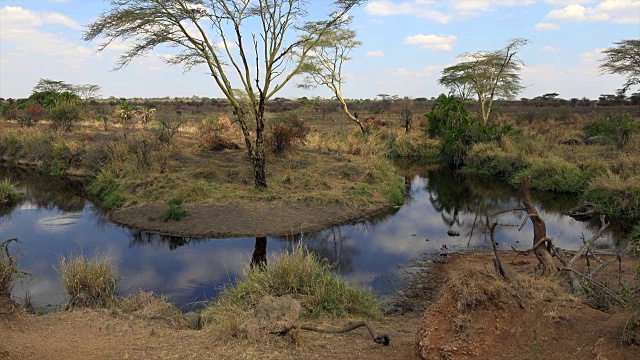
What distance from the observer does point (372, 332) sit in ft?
16.7

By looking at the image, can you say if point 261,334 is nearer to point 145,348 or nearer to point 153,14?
point 145,348

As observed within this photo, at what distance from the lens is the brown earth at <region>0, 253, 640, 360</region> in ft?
13.3

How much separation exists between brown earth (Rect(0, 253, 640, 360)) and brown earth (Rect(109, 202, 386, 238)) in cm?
603

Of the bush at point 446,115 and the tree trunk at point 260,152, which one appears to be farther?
the bush at point 446,115

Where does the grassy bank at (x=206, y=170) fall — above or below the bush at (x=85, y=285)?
above

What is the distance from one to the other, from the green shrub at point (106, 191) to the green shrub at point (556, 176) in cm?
1394

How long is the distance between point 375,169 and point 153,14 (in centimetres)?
943

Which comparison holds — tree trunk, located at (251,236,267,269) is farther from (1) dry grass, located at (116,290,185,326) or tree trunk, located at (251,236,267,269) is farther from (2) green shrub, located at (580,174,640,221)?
(2) green shrub, located at (580,174,640,221)

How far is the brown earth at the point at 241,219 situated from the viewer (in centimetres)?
1220

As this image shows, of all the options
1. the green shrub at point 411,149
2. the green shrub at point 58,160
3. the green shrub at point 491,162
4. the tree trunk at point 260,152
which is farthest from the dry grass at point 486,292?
the green shrub at point 411,149

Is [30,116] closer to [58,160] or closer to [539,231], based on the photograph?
[58,160]

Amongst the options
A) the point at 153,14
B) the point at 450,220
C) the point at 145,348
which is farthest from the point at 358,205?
the point at 145,348

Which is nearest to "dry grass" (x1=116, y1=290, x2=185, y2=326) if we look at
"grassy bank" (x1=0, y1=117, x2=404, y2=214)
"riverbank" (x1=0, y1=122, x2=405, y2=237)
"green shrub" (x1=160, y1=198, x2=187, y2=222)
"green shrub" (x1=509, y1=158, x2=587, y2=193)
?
"riverbank" (x1=0, y1=122, x2=405, y2=237)

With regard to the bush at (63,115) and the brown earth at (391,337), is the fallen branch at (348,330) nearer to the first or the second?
the brown earth at (391,337)
